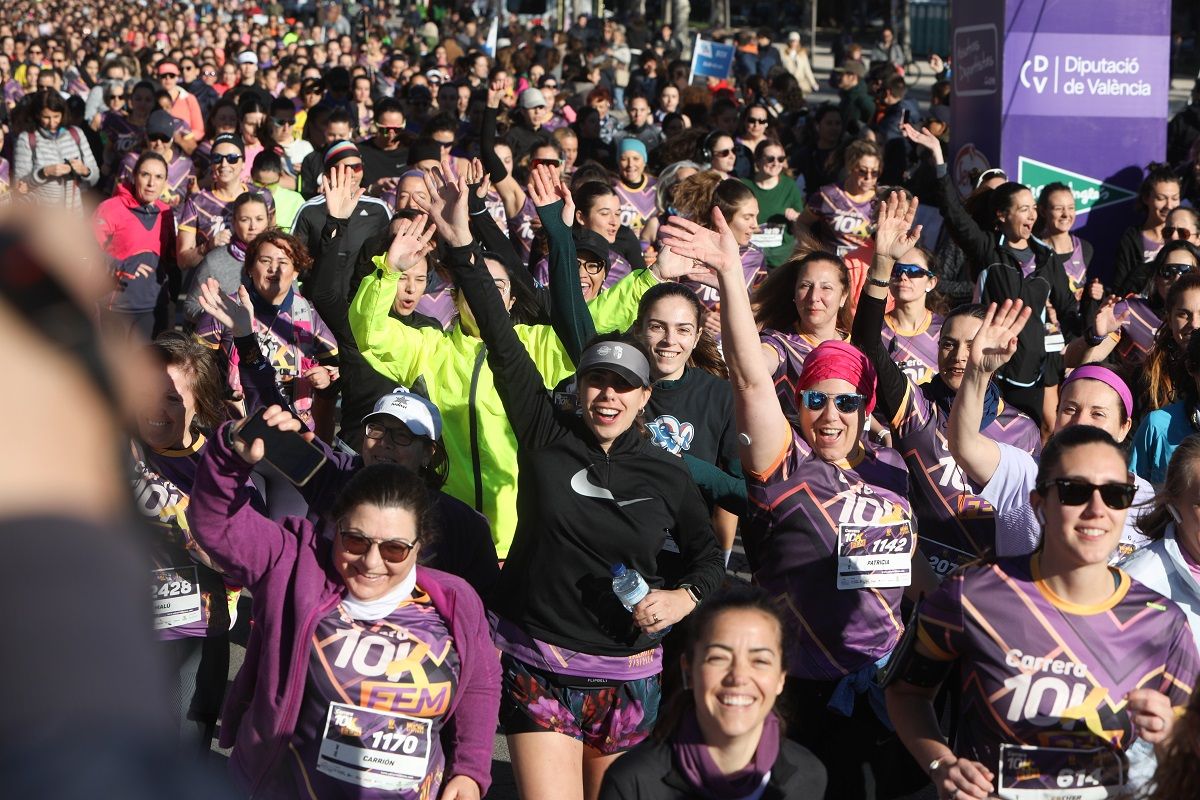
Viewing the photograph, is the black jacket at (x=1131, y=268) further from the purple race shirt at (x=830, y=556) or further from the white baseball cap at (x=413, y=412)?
the white baseball cap at (x=413, y=412)

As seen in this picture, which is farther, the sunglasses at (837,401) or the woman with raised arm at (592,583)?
the sunglasses at (837,401)

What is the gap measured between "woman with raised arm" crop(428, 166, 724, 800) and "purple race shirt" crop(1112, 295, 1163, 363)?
3.43 m

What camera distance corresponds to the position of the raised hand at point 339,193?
7.17 meters

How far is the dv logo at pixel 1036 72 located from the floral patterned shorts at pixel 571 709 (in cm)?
782

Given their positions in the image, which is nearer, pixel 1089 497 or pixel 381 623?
pixel 1089 497

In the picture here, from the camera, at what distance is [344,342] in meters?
5.97

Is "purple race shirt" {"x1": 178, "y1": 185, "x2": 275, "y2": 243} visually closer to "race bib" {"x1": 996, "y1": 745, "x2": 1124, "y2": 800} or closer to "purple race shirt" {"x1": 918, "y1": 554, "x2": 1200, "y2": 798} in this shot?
"purple race shirt" {"x1": 918, "y1": 554, "x2": 1200, "y2": 798}

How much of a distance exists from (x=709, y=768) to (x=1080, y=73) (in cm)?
875

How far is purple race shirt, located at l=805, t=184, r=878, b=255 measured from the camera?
9047 mm

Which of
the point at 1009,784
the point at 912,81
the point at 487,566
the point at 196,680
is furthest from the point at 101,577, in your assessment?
the point at 912,81

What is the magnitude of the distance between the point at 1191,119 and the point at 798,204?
5.54 meters

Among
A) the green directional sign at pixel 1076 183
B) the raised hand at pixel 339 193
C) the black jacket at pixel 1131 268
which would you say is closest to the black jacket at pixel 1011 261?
the black jacket at pixel 1131 268

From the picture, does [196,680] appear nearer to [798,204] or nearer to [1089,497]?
[1089,497]

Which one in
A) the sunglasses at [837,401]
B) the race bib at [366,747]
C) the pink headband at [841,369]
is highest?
the pink headband at [841,369]
